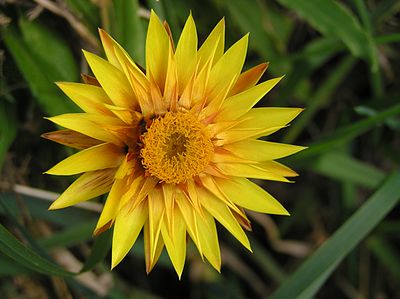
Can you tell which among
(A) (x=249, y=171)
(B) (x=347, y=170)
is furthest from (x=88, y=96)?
(B) (x=347, y=170)

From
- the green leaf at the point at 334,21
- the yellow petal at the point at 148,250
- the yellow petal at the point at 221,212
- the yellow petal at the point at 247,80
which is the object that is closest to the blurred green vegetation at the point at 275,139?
the green leaf at the point at 334,21

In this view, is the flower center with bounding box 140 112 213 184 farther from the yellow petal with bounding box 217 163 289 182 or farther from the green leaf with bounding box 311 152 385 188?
the green leaf with bounding box 311 152 385 188

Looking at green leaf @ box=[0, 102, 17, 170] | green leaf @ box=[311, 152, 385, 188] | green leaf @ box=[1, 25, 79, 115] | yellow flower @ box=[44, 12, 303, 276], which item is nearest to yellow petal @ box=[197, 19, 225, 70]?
yellow flower @ box=[44, 12, 303, 276]

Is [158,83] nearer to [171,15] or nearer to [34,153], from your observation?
[171,15]

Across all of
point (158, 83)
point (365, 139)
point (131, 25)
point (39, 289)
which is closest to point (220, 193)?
point (158, 83)

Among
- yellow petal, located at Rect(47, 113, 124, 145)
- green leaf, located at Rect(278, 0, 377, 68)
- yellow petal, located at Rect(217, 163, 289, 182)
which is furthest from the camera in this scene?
green leaf, located at Rect(278, 0, 377, 68)

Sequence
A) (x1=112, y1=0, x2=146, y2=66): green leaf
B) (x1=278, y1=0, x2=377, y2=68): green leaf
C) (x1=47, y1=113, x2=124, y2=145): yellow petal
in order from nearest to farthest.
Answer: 1. (x1=47, y1=113, x2=124, y2=145): yellow petal
2. (x1=112, y1=0, x2=146, y2=66): green leaf
3. (x1=278, y1=0, x2=377, y2=68): green leaf
